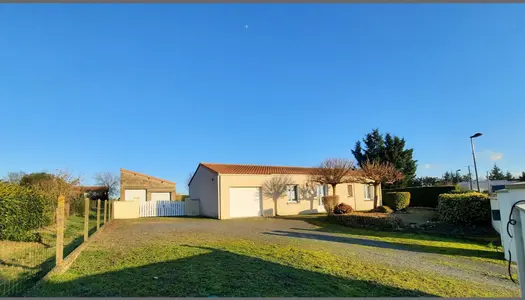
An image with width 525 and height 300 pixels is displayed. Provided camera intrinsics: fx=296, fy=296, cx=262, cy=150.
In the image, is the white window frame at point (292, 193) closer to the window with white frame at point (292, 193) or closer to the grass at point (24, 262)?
the window with white frame at point (292, 193)

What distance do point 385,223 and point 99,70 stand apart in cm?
1546

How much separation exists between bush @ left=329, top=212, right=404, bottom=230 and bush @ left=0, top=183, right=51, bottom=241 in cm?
1454

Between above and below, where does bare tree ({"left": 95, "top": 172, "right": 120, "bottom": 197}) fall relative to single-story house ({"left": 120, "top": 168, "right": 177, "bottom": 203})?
above

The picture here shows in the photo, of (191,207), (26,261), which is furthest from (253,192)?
(26,261)

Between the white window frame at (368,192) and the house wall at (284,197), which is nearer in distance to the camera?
the house wall at (284,197)

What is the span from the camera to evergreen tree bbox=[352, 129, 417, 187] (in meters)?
43.1

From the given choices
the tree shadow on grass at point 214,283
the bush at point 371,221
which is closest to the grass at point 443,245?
the bush at point 371,221

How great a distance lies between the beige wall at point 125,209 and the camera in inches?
916

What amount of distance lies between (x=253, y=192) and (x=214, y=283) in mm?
17524

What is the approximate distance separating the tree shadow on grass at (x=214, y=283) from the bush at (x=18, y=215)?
5.63 metres

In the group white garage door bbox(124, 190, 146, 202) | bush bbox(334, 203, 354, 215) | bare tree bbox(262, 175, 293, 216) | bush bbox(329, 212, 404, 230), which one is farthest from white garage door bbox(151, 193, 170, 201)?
bush bbox(329, 212, 404, 230)

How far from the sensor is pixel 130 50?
40.0 ft

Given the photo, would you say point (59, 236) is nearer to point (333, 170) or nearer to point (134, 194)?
point (333, 170)

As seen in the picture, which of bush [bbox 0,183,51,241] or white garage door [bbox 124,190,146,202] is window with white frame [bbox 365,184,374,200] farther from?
bush [bbox 0,183,51,241]
